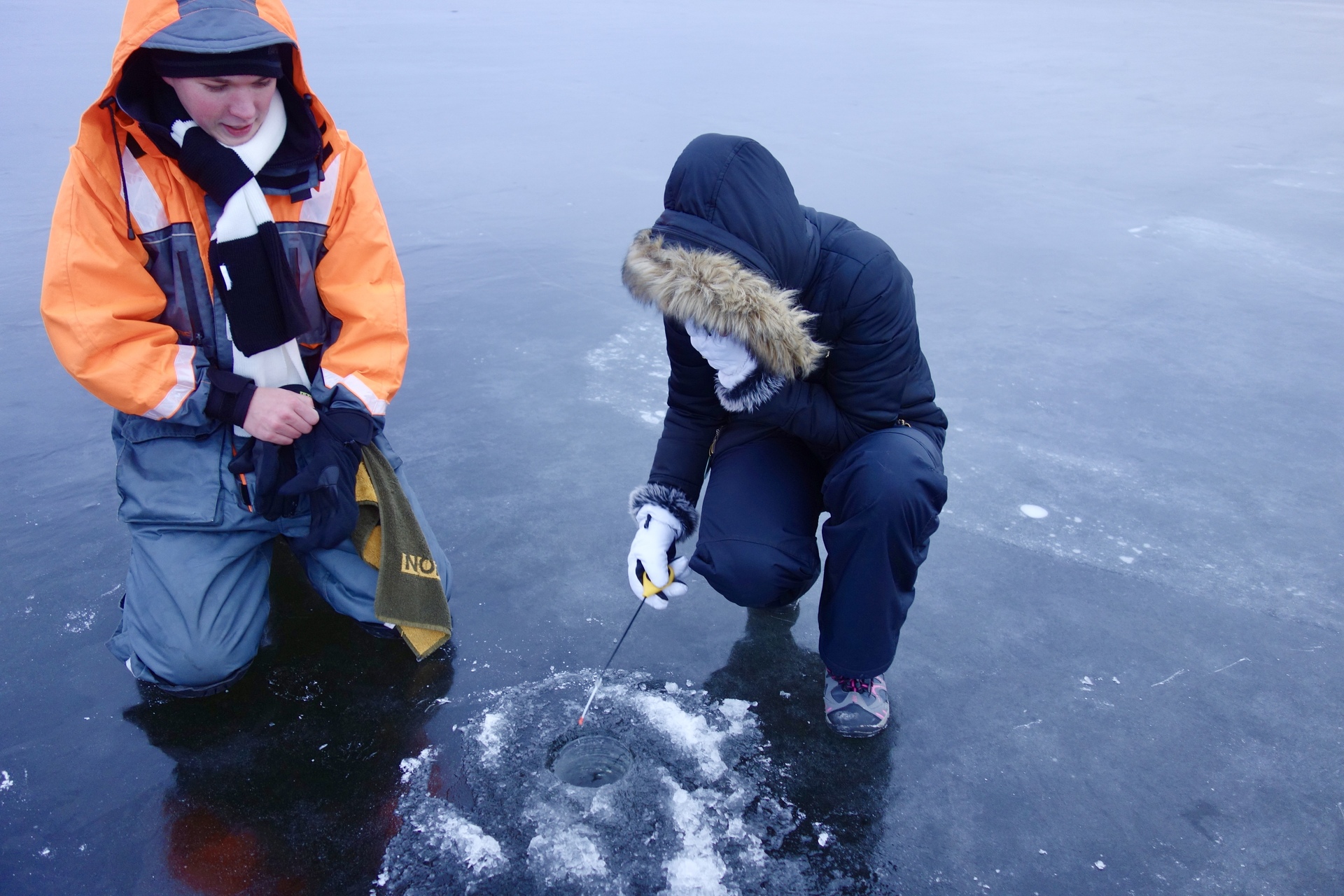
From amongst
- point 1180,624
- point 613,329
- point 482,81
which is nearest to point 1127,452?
point 1180,624

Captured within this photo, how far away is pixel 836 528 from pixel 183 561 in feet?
4.69

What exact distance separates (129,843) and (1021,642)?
1.96 m

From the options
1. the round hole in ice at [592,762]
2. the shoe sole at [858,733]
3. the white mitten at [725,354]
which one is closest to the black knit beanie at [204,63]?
the white mitten at [725,354]

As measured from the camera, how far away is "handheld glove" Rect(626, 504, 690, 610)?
84.6 inches

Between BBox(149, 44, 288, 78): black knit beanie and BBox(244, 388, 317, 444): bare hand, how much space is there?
25.4 inches

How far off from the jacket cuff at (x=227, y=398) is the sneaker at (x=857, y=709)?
141 centimetres

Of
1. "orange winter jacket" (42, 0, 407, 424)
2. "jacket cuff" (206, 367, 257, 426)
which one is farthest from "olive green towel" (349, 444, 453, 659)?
"jacket cuff" (206, 367, 257, 426)

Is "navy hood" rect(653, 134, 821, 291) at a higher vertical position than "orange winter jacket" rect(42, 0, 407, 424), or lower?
higher

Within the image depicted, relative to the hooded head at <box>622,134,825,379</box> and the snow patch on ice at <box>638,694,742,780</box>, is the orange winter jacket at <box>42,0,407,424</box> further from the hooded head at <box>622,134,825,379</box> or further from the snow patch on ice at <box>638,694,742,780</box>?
the snow patch on ice at <box>638,694,742,780</box>

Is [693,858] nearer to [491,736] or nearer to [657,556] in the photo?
[491,736]

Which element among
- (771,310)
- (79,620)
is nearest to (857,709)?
(771,310)

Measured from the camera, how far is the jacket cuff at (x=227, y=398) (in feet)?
6.66

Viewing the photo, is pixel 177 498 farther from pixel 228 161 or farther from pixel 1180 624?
pixel 1180 624

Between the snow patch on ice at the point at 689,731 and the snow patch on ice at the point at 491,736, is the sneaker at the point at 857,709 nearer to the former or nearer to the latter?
the snow patch on ice at the point at 689,731
